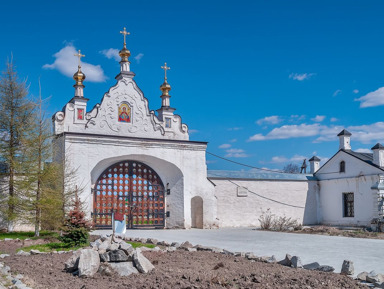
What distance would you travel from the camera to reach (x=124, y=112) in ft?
77.2

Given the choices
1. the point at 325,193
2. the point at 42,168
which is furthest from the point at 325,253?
the point at 325,193

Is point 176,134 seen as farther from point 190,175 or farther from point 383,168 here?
point 383,168

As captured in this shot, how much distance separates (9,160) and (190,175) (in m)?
9.81

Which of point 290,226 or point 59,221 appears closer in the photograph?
point 59,221

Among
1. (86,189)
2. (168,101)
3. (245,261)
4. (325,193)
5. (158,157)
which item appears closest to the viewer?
(245,261)

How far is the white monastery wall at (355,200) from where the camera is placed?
24.6 m

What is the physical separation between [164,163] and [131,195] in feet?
8.04

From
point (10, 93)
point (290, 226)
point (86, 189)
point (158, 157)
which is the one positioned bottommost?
point (290, 226)

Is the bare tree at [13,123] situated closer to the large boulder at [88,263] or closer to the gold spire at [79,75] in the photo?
the gold spire at [79,75]

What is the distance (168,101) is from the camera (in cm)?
2553

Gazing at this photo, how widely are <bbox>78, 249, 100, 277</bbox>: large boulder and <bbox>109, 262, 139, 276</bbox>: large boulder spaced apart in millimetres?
291

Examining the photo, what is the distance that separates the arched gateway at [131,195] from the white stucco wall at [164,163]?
0.36m

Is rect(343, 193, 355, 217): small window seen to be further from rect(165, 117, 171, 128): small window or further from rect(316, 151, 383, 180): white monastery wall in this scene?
rect(165, 117, 171, 128): small window

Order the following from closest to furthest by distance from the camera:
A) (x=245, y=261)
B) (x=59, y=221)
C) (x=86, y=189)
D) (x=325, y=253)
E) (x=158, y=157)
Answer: (x=245, y=261), (x=325, y=253), (x=59, y=221), (x=86, y=189), (x=158, y=157)
